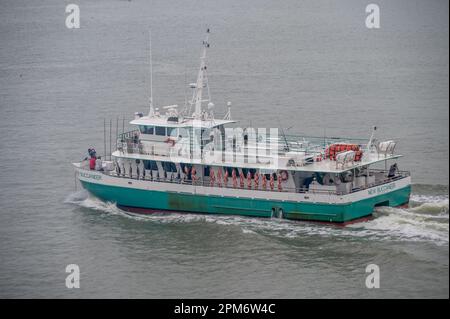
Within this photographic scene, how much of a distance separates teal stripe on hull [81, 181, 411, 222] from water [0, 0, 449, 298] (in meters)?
0.66

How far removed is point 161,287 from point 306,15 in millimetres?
80353

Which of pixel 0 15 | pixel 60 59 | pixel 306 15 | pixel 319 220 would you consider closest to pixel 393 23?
pixel 306 15

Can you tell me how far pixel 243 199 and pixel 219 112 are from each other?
896 inches

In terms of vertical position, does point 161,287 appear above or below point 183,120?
below

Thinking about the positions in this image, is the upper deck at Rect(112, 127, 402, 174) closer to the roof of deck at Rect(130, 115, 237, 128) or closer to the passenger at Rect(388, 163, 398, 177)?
the roof of deck at Rect(130, 115, 237, 128)

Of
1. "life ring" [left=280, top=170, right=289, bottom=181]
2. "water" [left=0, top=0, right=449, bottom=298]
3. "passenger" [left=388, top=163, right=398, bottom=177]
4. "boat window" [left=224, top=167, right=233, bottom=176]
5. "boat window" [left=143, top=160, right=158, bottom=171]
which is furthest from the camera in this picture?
"boat window" [left=143, top=160, right=158, bottom=171]

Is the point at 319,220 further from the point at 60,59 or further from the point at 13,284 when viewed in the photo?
the point at 60,59

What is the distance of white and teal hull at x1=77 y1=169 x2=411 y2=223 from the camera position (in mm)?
53812

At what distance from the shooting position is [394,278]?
47.0 metres

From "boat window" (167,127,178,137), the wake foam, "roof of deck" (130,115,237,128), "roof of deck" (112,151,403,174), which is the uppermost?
"roof of deck" (130,115,237,128)

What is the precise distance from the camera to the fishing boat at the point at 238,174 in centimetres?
5431

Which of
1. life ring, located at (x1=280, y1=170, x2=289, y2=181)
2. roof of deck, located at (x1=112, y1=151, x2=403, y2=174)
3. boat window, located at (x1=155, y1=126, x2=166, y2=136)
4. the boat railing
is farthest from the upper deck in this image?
the boat railing

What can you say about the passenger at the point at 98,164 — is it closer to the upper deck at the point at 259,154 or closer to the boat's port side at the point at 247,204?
the boat's port side at the point at 247,204

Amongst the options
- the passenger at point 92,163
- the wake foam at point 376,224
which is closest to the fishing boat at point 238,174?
the passenger at point 92,163
